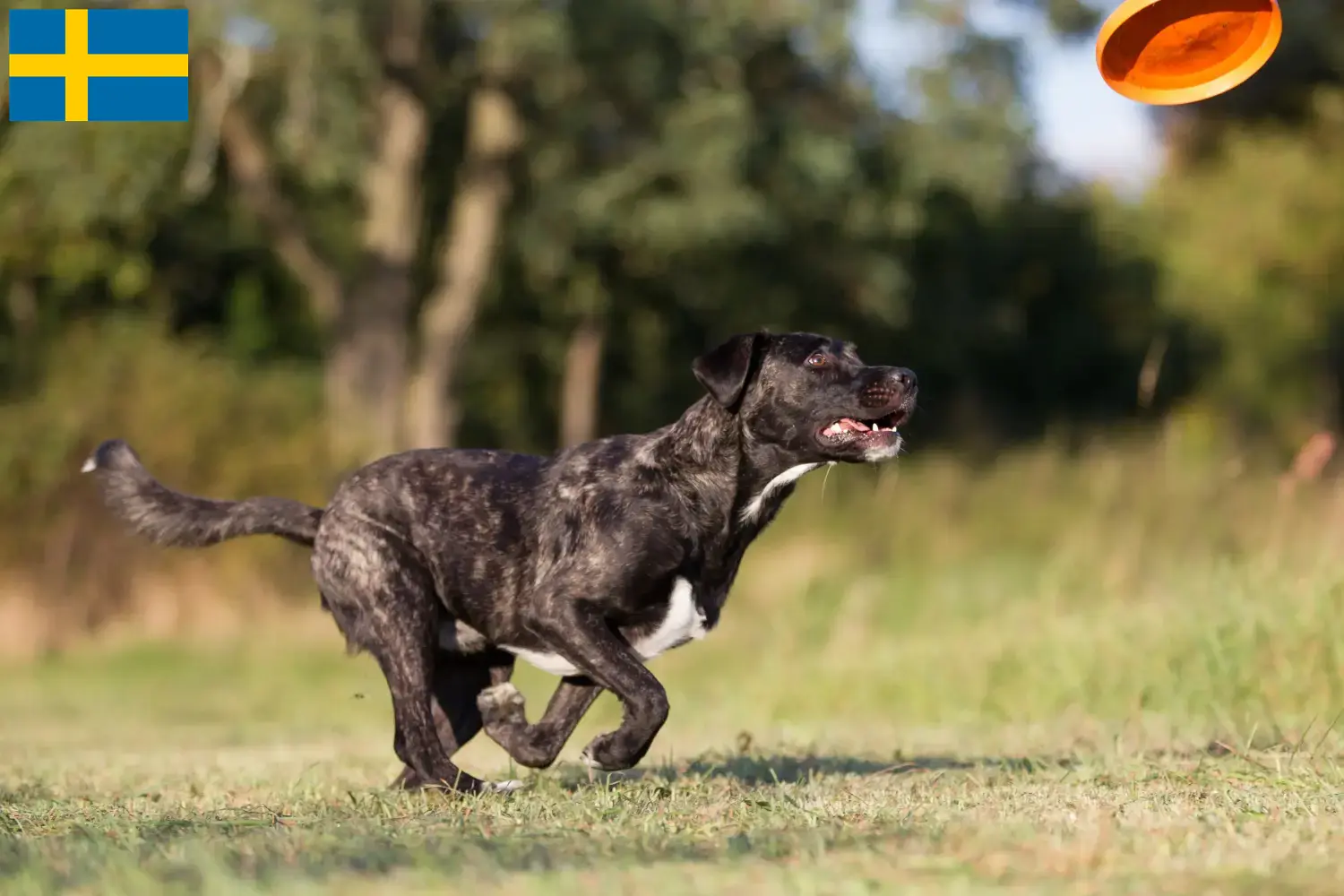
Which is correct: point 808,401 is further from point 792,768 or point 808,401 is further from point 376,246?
point 376,246

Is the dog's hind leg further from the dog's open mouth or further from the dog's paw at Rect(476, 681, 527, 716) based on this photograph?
the dog's open mouth

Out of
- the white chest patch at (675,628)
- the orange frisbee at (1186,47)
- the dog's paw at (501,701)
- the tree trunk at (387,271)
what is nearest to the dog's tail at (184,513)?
the dog's paw at (501,701)

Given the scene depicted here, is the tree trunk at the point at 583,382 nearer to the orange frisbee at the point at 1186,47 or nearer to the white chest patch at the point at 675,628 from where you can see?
the orange frisbee at the point at 1186,47

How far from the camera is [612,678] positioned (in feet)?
23.5

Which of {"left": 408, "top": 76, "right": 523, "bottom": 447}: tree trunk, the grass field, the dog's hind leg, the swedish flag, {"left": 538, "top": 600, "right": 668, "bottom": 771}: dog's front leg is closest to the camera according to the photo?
the grass field

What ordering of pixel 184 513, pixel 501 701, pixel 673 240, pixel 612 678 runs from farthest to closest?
pixel 673 240 → pixel 184 513 → pixel 501 701 → pixel 612 678

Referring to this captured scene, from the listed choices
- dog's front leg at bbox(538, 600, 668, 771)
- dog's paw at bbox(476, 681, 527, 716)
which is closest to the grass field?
dog's front leg at bbox(538, 600, 668, 771)

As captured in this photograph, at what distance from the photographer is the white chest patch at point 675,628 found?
7344mm

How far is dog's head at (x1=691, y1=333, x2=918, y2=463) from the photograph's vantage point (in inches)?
300

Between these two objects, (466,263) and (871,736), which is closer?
(871,736)

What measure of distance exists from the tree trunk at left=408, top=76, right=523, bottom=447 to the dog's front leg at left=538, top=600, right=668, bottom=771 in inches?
700

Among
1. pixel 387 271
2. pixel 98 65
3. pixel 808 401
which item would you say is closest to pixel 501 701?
pixel 808 401

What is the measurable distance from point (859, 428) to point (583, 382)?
25.1m

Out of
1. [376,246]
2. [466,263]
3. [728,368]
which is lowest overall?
[728,368]
